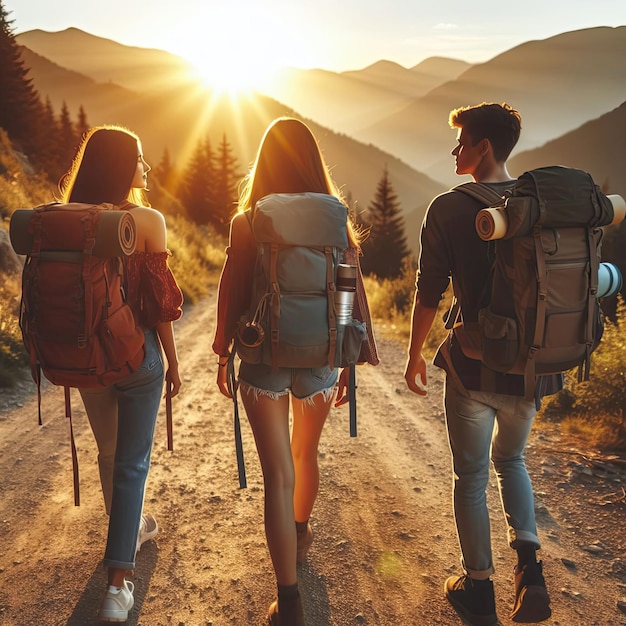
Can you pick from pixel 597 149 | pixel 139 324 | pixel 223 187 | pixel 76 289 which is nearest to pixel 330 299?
pixel 139 324

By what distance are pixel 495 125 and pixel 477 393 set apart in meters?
1.12

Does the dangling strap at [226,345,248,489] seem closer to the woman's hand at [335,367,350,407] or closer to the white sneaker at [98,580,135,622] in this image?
the woman's hand at [335,367,350,407]

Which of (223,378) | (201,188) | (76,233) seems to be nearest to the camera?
(76,233)

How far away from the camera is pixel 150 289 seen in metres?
2.35

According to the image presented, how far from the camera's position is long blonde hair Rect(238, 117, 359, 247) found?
231 centimetres

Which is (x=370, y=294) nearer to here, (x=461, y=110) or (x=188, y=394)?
(x=188, y=394)

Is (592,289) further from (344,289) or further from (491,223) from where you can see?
(344,289)

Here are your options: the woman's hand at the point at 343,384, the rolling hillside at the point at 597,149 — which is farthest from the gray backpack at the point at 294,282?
the rolling hillside at the point at 597,149

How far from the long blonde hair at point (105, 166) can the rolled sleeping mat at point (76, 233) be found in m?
0.24

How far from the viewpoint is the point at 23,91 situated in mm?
23453

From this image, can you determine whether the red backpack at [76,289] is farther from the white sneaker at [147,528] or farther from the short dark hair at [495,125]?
the short dark hair at [495,125]

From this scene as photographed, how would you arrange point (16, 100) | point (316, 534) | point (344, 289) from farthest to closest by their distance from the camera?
point (16, 100)
point (316, 534)
point (344, 289)

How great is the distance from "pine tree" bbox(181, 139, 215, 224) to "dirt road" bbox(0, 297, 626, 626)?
3267 cm

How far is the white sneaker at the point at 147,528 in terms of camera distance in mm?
3064
